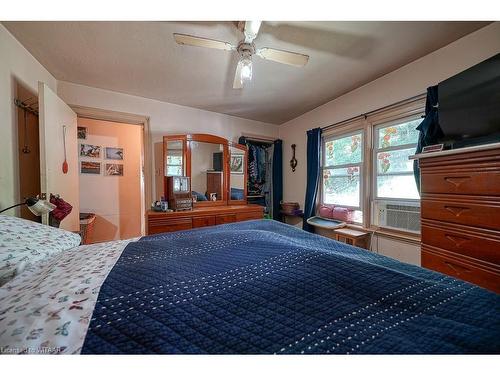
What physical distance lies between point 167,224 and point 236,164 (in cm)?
142

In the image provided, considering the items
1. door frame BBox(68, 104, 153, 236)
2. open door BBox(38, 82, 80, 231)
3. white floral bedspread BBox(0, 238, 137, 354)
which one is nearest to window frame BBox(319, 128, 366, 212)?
door frame BBox(68, 104, 153, 236)

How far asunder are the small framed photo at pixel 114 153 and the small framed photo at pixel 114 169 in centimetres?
12

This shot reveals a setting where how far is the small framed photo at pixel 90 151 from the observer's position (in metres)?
2.96

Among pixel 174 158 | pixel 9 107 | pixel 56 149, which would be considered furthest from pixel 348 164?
pixel 9 107

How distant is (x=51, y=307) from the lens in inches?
17.0

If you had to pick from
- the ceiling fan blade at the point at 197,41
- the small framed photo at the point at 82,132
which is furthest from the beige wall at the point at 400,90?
the small framed photo at the point at 82,132

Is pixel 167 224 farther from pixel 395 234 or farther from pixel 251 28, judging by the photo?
pixel 395 234

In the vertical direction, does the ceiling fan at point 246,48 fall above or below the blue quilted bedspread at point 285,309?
above

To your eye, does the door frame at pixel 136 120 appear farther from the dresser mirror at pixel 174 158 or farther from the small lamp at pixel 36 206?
the small lamp at pixel 36 206

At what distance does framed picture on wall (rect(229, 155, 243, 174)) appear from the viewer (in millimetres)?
3073

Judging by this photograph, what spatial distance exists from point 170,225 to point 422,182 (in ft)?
7.90

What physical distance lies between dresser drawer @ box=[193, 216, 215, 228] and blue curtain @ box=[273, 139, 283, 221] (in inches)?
56.2
